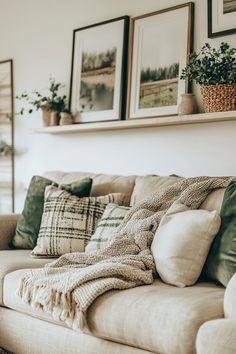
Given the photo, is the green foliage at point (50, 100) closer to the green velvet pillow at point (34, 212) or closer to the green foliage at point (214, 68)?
the green velvet pillow at point (34, 212)

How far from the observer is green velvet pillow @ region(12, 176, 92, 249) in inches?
132

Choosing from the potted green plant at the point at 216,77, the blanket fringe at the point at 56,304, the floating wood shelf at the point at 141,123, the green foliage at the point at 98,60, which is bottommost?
the blanket fringe at the point at 56,304

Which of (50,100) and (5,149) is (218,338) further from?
(5,149)

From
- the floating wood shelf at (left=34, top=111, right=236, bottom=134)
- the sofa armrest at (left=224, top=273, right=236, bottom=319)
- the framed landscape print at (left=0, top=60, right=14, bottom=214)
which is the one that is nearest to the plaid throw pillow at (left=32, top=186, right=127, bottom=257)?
the floating wood shelf at (left=34, top=111, right=236, bottom=134)

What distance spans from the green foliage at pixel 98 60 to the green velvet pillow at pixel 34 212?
0.92 meters

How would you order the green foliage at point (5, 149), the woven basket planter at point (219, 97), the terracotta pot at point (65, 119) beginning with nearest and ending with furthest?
the woven basket planter at point (219, 97) → the terracotta pot at point (65, 119) → the green foliage at point (5, 149)

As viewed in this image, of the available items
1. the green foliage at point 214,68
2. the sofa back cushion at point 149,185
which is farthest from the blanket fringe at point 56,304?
the green foliage at point 214,68

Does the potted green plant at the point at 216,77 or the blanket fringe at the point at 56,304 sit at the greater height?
the potted green plant at the point at 216,77

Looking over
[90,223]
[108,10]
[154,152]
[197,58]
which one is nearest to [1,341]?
[90,223]

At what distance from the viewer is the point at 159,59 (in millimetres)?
3576

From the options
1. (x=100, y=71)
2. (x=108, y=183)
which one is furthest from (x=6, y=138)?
(x=108, y=183)

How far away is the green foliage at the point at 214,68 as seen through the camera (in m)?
3.08

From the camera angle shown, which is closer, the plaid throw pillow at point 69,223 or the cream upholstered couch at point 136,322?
the cream upholstered couch at point 136,322

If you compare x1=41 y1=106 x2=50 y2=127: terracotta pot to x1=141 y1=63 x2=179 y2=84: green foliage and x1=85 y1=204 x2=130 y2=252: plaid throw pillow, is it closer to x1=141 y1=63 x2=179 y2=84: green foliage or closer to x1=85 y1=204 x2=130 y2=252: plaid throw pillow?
x1=141 y1=63 x2=179 y2=84: green foliage
